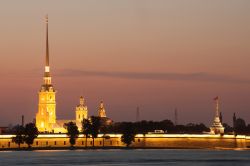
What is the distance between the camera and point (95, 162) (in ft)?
506

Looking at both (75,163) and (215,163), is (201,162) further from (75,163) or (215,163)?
(75,163)

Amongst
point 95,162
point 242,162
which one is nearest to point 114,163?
point 95,162

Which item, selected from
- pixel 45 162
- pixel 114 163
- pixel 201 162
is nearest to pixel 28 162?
pixel 45 162

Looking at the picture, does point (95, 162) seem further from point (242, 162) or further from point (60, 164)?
point (242, 162)

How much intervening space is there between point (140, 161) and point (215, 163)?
478 inches

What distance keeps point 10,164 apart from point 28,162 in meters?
6.52

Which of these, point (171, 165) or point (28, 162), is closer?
point (171, 165)

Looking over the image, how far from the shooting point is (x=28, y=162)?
15550 centimetres

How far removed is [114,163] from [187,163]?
382 inches

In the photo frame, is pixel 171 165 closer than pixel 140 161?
Yes

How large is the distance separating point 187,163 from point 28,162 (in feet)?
73.9

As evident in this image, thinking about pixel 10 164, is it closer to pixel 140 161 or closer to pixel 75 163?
pixel 75 163

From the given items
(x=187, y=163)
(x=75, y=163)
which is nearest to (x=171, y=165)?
(x=187, y=163)

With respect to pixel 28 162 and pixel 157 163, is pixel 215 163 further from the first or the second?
pixel 28 162
